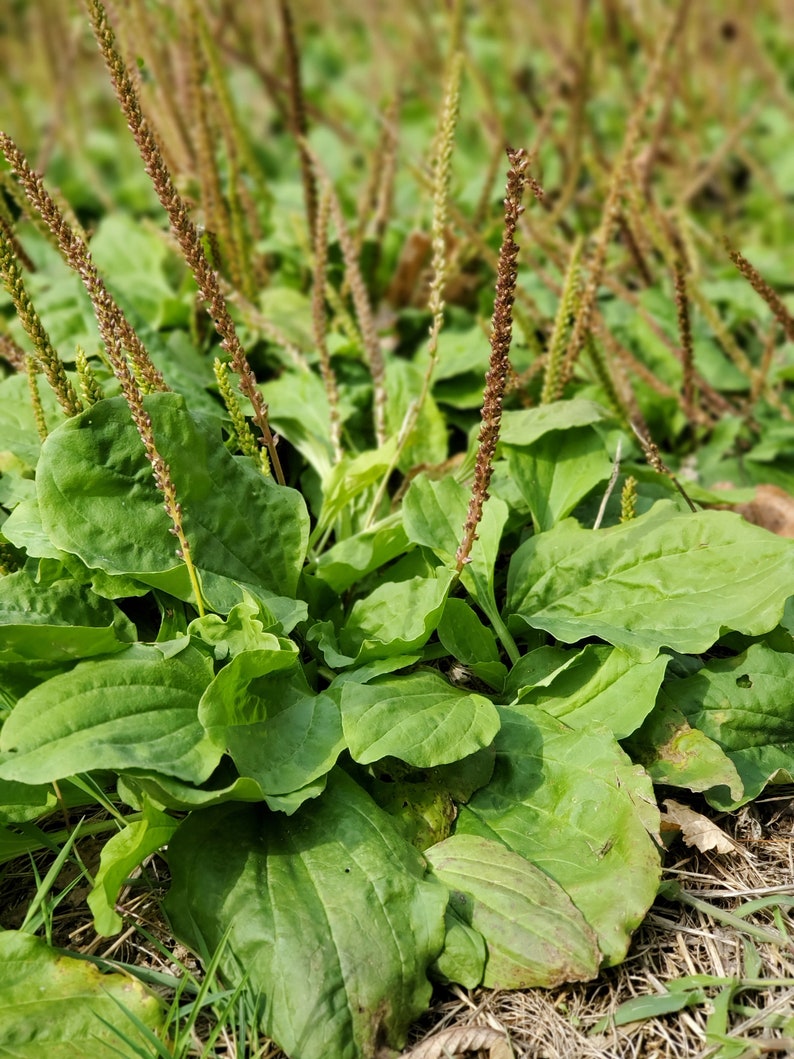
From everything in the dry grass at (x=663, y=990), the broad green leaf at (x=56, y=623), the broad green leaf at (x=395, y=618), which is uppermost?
the broad green leaf at (x=56, y=623)

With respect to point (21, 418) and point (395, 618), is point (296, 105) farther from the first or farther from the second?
point (395, 618)

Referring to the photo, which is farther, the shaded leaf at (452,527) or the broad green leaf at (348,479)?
the broad green leaf at (348,479)

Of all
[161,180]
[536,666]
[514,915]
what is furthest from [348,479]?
[514,915]

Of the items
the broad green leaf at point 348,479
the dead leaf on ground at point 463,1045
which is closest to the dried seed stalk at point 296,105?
the broad green leaf at point 348,479

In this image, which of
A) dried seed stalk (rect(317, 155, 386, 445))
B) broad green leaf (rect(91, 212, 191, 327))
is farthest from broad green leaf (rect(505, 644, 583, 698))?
broad green leaf (rect(91, 212, 191, 327))

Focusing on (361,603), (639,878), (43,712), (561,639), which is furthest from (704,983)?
(43,712)

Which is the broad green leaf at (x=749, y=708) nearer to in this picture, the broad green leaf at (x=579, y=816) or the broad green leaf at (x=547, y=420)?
the broad green leaf at (x=579, y=816)
